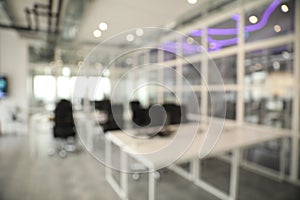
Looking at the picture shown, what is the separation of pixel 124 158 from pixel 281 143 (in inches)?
91.8

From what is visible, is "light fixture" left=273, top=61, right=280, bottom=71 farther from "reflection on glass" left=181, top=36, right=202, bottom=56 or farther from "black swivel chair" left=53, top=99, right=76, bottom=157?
"black swivel chair" left=53, top=99, right=76, bottom=157

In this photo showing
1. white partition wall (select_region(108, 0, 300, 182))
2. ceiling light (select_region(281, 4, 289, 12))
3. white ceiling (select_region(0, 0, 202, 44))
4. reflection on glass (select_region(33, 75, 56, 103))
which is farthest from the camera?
reflection on glass (select_region(33, 75, 56, 103))

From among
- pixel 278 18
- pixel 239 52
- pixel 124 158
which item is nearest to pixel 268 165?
pixel 239 52

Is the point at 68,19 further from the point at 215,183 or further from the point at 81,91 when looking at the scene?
the point at 215,183

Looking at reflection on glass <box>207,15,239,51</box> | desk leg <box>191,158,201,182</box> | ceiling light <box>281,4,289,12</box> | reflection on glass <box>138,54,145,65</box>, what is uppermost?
ceiling light <box>281,4,289,12</box>

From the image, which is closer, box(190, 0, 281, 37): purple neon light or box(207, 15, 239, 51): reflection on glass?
box(190, 0, 281, 37): purple neon light

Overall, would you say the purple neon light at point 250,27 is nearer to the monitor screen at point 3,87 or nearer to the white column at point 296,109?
the white column at point 296,109

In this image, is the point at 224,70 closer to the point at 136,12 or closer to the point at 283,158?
the point at 283,158

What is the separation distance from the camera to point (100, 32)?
4.46 ft

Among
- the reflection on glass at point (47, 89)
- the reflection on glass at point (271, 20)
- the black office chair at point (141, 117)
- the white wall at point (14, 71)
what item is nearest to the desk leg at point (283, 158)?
the reflection on glass at point (271, 20)

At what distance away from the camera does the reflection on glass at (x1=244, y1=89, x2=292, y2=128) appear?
8.23 feet

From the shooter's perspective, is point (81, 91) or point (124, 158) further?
point (124, 158)

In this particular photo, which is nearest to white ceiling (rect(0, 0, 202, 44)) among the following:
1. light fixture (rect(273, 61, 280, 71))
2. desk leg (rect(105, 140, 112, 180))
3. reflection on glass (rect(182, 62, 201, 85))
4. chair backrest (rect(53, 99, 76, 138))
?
reflection on glass (rect(182, 62, 201, 85))

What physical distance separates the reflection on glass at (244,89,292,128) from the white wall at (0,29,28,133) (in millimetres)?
4964
